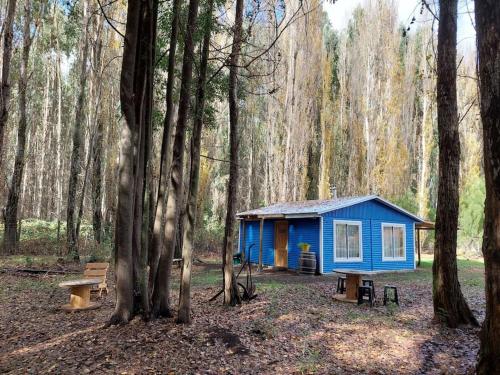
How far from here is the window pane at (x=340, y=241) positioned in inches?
606

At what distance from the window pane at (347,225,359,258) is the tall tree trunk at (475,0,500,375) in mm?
12327

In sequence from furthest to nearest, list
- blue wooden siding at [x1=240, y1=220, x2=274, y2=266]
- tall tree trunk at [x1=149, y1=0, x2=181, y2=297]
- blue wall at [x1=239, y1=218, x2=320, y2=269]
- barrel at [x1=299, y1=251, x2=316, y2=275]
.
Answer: blue wooden siding at [x1=240, y1=220, x2=274, y2=266], blue wall at [x1=239, y1=218, x2=320, y2=269], barrel at [x1=299, y1=251, x2=316, y2=275], tall tree trunk at [x1=149, y1=0, x2=181, y2=297]

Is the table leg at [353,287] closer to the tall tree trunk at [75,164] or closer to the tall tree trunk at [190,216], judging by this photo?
the tall tree trunk at [190,216]

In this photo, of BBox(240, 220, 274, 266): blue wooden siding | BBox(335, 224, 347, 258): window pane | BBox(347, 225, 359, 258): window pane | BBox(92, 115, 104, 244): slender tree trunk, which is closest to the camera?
BBox(335, 224, 347, 258): window pane

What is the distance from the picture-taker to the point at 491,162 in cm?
338

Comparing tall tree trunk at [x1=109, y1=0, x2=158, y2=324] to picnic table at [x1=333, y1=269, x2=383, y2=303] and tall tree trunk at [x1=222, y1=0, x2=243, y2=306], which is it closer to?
tall tree trunk at [x1=222, y1=0, x2=243, y2=306]

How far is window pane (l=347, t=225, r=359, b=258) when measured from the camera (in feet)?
51.9

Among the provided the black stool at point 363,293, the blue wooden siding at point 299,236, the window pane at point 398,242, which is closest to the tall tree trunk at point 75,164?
the blue wooden siding at point 299,236

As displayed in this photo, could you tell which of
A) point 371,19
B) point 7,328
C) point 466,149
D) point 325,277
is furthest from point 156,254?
point 466,149

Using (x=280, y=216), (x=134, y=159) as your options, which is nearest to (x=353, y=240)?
(x=280, y=216)

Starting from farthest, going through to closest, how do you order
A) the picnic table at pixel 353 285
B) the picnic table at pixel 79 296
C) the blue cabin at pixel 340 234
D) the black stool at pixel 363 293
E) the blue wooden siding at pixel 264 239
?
the blue wooden siding at pixel 264 239
the blue cabin at pixel 340 234
the picnic table at pixel 353 285
the black stool at pixel 363 293
the picnic table at pixel 79 296

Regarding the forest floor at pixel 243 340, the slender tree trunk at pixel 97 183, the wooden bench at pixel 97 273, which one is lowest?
the forest floor at pixel 243 340

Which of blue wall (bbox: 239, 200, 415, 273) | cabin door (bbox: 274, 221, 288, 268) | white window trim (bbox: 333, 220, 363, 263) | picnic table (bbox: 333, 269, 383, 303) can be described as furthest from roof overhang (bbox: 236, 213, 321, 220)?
picnic table (bbox: 333, 269, 383, 303)

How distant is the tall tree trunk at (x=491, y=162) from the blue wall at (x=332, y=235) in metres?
11.3
